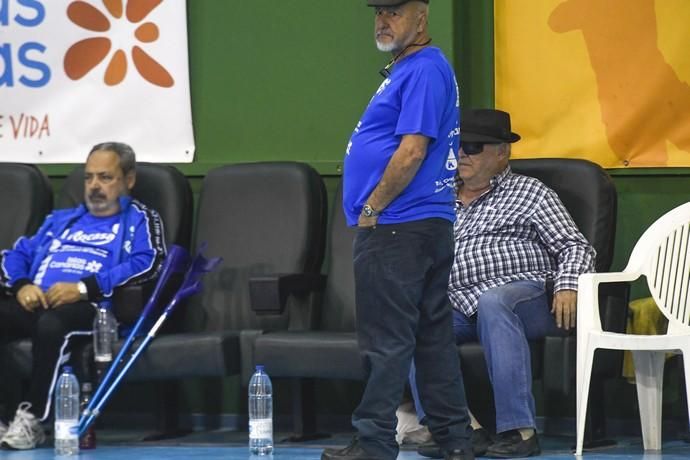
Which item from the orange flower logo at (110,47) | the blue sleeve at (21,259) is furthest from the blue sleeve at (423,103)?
the orange flower logo at (110,47)

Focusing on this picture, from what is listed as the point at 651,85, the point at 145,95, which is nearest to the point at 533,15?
the point at 651,85

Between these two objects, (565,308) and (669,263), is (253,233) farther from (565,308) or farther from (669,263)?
(669,263)

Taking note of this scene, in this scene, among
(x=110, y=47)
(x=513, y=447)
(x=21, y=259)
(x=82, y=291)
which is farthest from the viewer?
(x=110, y=47)

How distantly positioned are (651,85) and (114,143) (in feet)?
6.54

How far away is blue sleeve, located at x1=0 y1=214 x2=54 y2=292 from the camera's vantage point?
17.6ft

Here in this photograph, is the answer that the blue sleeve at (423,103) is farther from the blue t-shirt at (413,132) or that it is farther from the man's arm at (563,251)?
the man's arm at (563,251)

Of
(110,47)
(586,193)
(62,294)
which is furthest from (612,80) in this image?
(62,294)

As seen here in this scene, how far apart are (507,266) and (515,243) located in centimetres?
9

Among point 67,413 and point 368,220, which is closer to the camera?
point 368,220

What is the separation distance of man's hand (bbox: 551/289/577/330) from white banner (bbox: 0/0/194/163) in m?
1.85

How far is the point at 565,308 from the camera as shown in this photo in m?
4.61

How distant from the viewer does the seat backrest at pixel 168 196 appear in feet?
18.0

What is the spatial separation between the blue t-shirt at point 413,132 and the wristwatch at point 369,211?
3 cm

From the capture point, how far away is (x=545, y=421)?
5.30 meters
